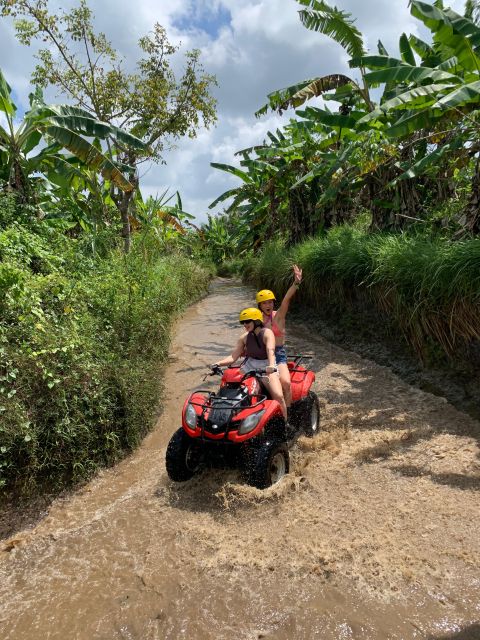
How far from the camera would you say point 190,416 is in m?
4.00

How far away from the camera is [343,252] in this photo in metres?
9.00

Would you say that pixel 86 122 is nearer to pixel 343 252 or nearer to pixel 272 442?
pixel 343 252

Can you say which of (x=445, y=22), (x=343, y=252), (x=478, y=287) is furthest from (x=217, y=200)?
(x=478, y=287)

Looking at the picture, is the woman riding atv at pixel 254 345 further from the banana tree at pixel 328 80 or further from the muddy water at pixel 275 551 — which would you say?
the banana tree at pixel 328 80

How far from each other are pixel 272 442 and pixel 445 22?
582cm

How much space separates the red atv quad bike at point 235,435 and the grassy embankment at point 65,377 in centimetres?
108

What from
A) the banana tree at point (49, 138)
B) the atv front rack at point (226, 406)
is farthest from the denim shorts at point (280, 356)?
the banana tree at point (49, 138)

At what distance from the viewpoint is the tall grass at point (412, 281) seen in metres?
5.58

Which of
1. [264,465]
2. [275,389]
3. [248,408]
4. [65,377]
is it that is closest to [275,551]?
[264,465]

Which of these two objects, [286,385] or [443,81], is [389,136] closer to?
[443,81]

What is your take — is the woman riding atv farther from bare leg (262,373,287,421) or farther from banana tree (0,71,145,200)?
banana tree (0,71,145,200)

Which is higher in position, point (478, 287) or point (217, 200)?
point (217, 200)

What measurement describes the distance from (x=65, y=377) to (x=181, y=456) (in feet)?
4.66

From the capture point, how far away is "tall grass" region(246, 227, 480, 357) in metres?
5.58
